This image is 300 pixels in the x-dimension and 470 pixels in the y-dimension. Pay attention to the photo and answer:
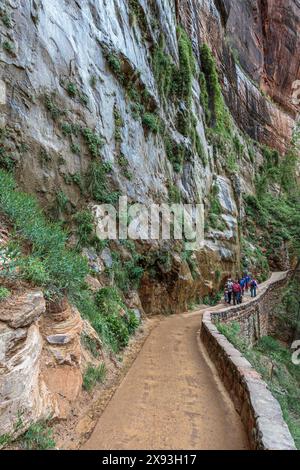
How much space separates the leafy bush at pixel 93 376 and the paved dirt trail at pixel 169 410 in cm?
44

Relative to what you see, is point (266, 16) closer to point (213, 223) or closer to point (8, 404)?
point (213, 223)

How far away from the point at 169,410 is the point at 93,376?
1557 mm

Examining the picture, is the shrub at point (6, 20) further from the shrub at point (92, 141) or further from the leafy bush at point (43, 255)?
the leafy bush at point (43, 255)

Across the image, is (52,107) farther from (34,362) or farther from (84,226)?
(34,362)

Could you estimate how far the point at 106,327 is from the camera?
26.3ft

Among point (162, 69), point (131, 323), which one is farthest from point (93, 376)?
point (162, 69)

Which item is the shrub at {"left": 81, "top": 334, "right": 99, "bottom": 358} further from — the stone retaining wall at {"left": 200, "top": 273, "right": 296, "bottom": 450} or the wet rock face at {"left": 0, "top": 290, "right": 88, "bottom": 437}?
the stone retaining wall at {"left": 200, "top": 273, "right": 296, "bottom": 450}

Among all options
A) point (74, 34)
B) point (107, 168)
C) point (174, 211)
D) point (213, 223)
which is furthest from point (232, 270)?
point (74, 34)

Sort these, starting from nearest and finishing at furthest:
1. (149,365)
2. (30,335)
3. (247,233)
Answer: (30,335) < (149,365) < (247,233)

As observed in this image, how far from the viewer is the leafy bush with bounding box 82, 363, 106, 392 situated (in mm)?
5571

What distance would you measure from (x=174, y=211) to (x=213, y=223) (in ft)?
17.6

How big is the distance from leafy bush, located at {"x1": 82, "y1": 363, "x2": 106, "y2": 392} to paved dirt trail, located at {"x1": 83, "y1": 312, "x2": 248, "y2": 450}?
17.3 inches

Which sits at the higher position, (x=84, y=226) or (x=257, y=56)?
(x=257, y=56)

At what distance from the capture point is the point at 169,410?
5.24 m
